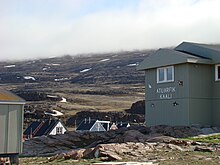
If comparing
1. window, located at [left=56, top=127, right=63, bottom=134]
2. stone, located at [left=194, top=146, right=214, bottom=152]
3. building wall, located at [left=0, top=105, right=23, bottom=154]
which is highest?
building wall, located at [left=0, top=105, right=23, bottom=154]

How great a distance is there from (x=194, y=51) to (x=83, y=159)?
12.8 metres

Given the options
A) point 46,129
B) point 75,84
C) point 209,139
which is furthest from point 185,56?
point 75,84

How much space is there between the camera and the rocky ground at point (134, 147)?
50.9 feet

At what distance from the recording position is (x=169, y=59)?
84.3ft

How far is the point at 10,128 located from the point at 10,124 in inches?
5.1

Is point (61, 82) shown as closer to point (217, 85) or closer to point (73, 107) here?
point (73, 107)

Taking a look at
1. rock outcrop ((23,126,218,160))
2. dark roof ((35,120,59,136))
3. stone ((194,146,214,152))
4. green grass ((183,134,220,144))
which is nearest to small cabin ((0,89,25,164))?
rock outcrop ((23,126,218,160))

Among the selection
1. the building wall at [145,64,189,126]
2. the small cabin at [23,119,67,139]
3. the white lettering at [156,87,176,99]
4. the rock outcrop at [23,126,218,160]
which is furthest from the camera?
the small cabin at [23,119,67,139]

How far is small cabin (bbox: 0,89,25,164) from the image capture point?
14.6m

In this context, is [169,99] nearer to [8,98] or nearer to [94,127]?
[8,98]

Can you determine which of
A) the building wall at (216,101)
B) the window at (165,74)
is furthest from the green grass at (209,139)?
the window at (165,74)

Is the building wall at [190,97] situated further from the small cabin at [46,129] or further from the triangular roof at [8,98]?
the small cabin at [46,129]

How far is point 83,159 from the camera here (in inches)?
627

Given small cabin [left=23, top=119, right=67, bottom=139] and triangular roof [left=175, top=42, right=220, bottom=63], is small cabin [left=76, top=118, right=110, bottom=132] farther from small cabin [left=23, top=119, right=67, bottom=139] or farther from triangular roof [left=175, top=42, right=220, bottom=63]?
triangular roof [left=175, top=42, right=220, bottom=63]
